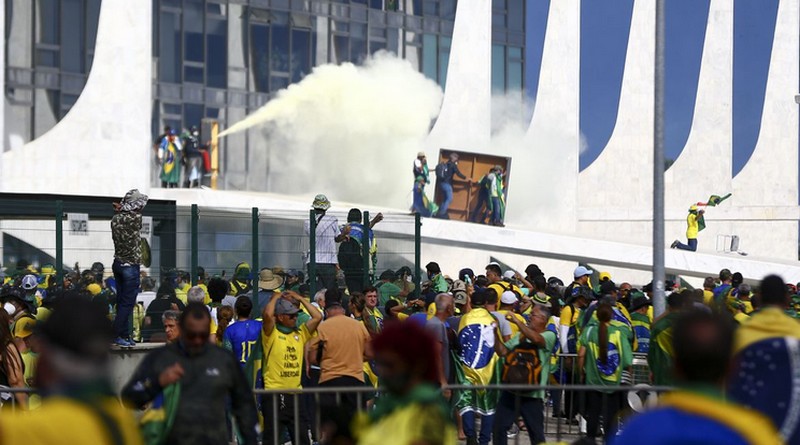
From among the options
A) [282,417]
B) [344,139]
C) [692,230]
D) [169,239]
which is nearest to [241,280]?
[169,239]

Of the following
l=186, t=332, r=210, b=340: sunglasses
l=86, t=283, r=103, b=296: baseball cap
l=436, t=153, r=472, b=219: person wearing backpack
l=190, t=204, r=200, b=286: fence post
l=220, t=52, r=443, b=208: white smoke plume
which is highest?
l=220, t=52, r=443, b=208: white smoke plume

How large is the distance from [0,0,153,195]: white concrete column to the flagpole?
17996 millimetres

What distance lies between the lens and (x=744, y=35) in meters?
48.7

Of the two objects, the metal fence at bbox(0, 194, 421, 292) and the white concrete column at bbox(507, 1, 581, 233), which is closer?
the metal fence at bbox(0, 194, 421, 292)

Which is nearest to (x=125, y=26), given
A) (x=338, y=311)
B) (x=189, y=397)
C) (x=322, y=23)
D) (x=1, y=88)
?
(x=1, y=88)

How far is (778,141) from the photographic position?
49.0 m

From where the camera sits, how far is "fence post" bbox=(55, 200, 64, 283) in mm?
15031

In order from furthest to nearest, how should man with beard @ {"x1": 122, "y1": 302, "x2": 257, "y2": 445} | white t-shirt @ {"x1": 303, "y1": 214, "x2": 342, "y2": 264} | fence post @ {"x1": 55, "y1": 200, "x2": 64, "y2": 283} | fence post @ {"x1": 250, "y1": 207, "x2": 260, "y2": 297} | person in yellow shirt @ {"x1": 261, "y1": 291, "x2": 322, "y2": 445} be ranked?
white t-shirt @ {"x1": 303, "y1": 214, "x2": 342, "y2": 264}, fence post @ {"x1": 250, "y1": 207, "x2": 260, "y2": 297}, fence post @ {"x1": 55, "y1": 200, "x2": 64, "y2": 283}, person in yellow shirt @ {"x1": 261, "y1": 291, "x2": 322, "y2": 445}, man with beard @ {"x1": 122, "y1": 302, "x2": 257, "y2": 445}

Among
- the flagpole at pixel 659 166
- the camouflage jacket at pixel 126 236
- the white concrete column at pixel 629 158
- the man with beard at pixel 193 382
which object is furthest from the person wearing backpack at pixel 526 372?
the white concrete column at pixel 629 158

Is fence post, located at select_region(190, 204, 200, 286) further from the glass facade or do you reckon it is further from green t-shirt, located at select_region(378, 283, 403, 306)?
the glass facade

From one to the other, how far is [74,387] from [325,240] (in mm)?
13506

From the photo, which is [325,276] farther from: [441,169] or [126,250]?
[441,169]

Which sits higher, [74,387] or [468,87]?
[468,87]

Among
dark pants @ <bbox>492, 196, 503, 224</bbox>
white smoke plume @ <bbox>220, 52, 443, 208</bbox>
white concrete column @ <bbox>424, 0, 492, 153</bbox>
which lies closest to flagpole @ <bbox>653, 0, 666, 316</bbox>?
dark pants @ <bbox>492, 196, 503, 224</bbox>
